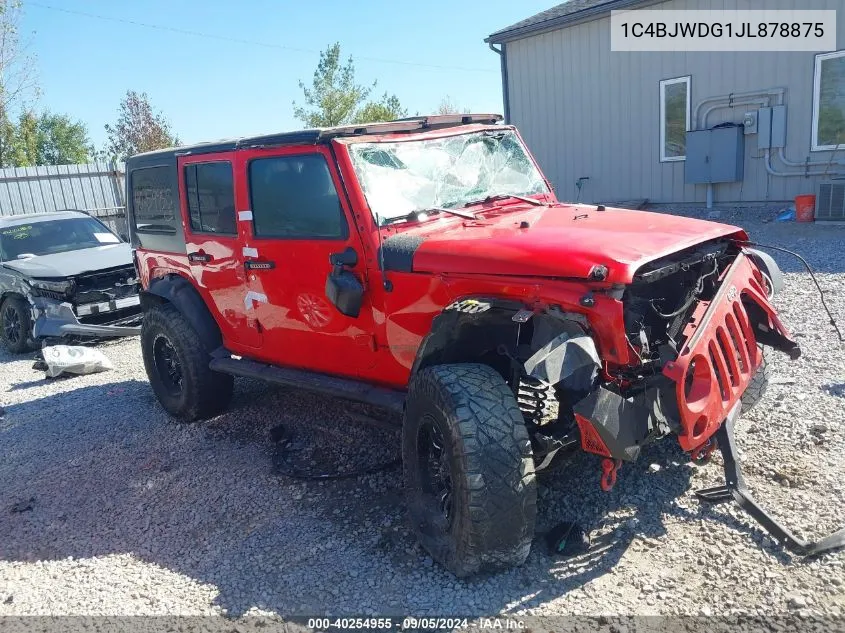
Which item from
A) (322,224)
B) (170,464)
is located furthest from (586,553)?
(170,464)

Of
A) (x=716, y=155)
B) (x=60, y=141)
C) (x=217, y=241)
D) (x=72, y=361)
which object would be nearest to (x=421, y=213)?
(x=217, y=241)

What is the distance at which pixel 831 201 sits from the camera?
10.2 meters

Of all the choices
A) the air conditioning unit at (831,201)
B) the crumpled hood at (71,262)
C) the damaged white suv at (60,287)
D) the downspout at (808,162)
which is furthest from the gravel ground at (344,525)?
the downspout at (808,162)

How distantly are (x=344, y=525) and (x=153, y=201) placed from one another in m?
3.19

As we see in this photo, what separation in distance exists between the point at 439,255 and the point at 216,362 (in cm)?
233

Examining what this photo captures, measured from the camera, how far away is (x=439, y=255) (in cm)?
333

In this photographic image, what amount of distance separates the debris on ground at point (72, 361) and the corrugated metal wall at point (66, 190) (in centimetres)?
784

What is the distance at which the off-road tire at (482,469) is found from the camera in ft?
9.31

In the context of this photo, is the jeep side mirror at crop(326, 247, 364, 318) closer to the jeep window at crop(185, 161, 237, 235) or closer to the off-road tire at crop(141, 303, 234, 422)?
the jeep window at crop(185, 161, 237, 235)

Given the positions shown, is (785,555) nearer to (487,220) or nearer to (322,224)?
(487,220)

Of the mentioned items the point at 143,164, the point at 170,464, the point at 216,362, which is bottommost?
the point at 170,464

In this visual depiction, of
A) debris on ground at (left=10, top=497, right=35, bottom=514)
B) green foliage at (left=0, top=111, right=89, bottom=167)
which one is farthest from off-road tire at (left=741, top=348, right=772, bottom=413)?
green foliage at (left=0, top=111, right=89, bottom=167)

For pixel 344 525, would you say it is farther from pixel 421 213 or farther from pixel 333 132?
pixel 333 132

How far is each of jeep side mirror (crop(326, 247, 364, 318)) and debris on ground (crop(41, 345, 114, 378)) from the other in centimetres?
440
